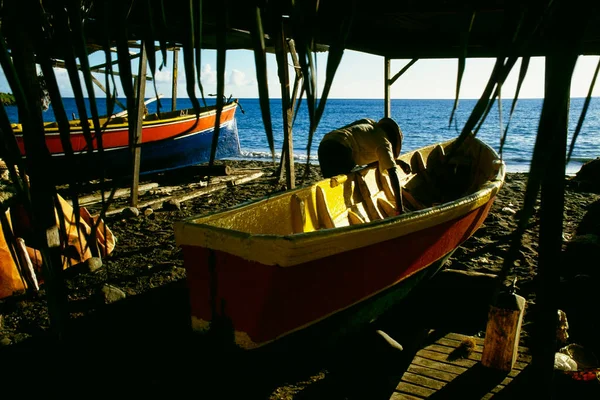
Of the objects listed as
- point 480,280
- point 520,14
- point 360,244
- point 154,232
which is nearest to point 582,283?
point 480,280

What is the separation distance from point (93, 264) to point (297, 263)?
12.3ft

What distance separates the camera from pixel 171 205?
855 cm

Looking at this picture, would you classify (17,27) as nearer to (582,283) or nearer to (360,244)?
(360,244)

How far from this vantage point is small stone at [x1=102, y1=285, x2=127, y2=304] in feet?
15.3

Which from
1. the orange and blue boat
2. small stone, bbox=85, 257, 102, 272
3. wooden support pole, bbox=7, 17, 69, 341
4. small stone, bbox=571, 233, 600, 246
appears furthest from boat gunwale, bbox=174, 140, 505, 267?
the orange and blue boat

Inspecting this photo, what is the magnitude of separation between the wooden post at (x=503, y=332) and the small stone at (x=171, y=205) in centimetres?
677

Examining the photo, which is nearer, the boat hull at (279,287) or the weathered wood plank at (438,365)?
the boat hull at (279,287)

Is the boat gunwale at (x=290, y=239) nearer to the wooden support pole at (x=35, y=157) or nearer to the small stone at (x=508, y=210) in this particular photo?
the wooden support pole at (x=35, y=157)

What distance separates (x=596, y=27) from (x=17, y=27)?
20.0ft

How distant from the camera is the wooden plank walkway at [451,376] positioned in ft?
9.53

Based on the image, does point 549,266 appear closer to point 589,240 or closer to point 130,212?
point 589,240

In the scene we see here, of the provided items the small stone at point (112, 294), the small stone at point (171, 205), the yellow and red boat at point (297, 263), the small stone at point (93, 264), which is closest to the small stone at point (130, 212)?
the small stone at point (171, 205)

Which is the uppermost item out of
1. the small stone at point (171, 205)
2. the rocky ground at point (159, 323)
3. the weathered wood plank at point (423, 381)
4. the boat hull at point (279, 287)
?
the boat hull at point (279, 287)

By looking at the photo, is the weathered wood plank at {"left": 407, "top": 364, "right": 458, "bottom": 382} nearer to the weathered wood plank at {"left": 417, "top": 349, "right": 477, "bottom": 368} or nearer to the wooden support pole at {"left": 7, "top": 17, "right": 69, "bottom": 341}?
the weathered wood plank at {"left": 417, "top": 349, "right": 477, "bottom": 368}
